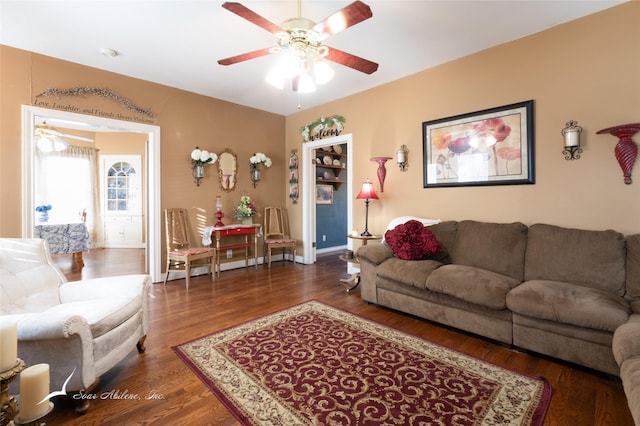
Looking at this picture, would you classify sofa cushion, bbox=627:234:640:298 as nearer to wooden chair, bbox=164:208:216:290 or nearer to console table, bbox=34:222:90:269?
wooden chair, bbox=164:208:216:290

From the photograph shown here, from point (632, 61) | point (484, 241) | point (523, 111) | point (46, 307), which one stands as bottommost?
point (46, 307)

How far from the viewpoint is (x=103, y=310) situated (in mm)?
1827

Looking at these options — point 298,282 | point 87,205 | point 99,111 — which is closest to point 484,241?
point 298,282

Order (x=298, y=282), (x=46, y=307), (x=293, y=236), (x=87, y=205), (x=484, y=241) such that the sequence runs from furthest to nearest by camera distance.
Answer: (x=87, y=205), (x=293, y=236), (x=298, y=282), (x=484, y=241), (x=46, y=307)

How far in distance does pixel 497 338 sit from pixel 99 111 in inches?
201

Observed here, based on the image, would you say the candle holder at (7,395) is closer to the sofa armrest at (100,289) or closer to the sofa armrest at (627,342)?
the sofa armrest at (100,289)

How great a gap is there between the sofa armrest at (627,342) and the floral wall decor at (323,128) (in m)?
4.03

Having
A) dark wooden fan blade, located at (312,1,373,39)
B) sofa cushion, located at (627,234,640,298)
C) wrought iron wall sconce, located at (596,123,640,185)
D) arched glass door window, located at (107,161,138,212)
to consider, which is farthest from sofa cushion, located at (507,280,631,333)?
arched glass door window, located at (107,161,138,212)

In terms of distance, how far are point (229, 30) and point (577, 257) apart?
12.5 feet

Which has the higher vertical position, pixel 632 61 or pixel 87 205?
pixel 632 61

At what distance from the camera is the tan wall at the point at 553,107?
8.37ft

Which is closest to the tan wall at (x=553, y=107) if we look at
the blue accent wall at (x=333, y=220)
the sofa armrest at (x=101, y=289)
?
the blue accent wall at (x=333, y=220)

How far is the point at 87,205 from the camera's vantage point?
710cm

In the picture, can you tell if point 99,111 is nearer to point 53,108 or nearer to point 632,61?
point 53,108
